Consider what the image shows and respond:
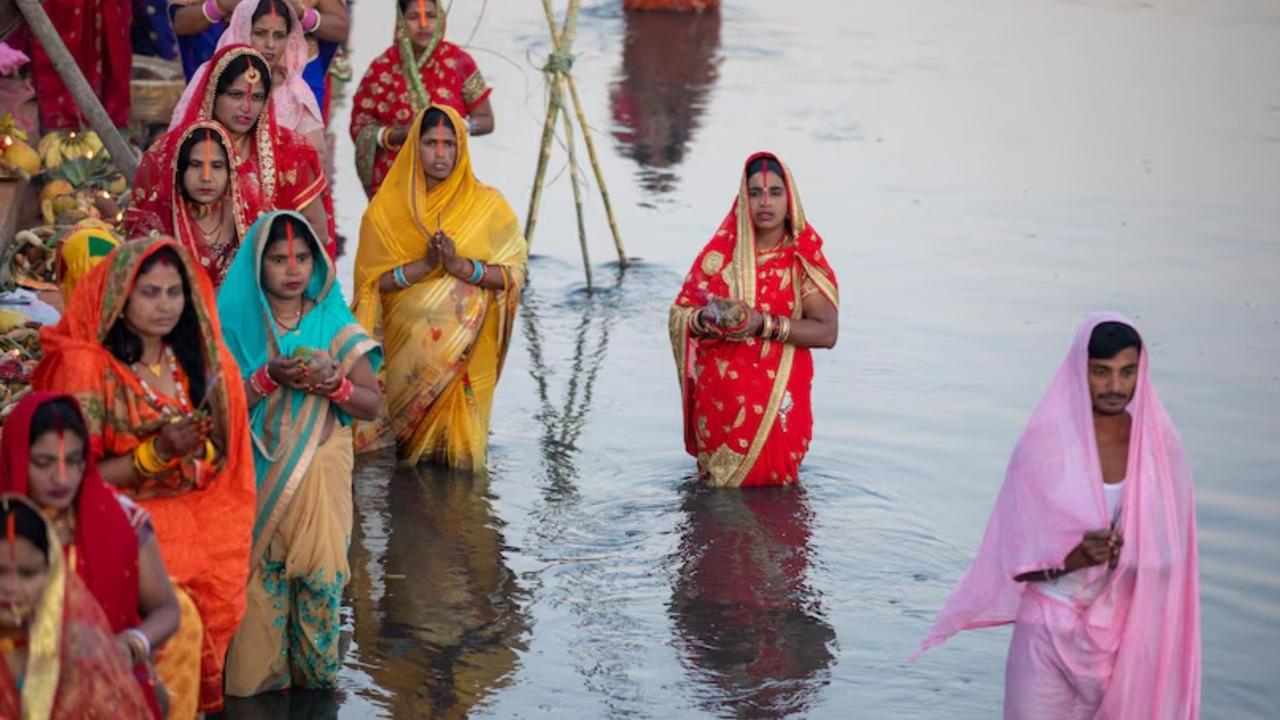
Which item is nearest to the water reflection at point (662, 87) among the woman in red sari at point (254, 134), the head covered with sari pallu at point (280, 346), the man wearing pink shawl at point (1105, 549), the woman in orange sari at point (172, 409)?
the woman in red sari at point (254, 134)

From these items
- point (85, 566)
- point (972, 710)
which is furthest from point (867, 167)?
point (85, 566)

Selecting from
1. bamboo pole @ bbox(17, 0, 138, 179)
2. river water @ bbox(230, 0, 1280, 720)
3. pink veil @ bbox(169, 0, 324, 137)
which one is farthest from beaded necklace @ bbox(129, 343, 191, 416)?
pink veil @ bbox(169, 0, 324, 137)

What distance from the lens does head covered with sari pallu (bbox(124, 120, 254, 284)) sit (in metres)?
7.08

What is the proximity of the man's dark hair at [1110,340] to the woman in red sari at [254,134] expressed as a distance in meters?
3.39

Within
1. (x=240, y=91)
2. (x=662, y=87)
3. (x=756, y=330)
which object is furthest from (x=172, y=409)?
(x=662, y=87)

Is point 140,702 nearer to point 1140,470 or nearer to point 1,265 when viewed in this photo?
point 1140,470

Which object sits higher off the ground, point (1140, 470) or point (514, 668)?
point (1140, 470)

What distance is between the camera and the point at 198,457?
5648 millimetres

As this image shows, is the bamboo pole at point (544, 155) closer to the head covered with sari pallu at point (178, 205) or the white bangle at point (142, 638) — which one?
the head covered with sari pallu at point (178, 205)

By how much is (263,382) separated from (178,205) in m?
1.27

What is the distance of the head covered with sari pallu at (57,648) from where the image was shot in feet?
14.2

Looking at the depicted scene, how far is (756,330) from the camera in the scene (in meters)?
8.41

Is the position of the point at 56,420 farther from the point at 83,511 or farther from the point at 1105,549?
the point at 1105,549

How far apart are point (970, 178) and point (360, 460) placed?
843 cm
